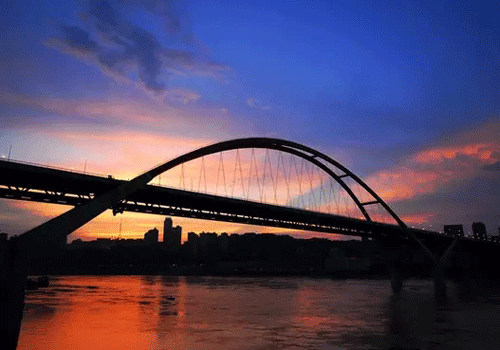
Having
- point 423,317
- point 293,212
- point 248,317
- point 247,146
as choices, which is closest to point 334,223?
point 293,212

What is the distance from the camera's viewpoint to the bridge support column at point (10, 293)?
818 inches

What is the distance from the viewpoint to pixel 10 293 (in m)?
21.4

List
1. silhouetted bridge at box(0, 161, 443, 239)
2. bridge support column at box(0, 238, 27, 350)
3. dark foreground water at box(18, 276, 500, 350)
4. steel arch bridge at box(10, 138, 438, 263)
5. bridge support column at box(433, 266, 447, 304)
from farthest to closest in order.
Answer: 1. bridge support column at box(433, 266, 447, 304)
2. silhouetted bridge at box(0, 161, 443, 239)
3. steel arch bridge at box(10, 138, 438, 263)
4. dark foreground water at box(18, 276, 500, 350)
5. bridge support column at box(0, 238, 27, 350)

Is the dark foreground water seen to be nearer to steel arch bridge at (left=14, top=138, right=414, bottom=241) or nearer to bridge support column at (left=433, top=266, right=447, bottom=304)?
steel arch bridge at (left=14, top=138, right=414, bottom=241)

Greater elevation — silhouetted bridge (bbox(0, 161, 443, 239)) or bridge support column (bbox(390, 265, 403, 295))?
silhouetted bridge (bbox(0, 161, 443, 239))

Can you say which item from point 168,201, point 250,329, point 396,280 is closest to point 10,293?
point 250,329

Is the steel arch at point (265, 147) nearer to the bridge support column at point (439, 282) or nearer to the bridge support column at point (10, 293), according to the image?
the bridge support column at point (439, 282)

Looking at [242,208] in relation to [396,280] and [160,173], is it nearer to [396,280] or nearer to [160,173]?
[160,173]

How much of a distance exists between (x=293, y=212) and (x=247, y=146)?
12.0 m

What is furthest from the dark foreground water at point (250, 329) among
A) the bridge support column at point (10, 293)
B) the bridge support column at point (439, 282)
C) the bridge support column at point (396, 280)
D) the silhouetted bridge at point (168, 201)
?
the bridge support column at point (396, 280)

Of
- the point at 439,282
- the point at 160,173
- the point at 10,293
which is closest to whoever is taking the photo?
the point at 10,293

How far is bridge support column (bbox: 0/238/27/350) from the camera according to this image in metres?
20.8

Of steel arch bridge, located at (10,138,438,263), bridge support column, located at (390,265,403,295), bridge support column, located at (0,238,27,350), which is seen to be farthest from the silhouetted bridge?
bridge support column, located at (0,238,27,350)

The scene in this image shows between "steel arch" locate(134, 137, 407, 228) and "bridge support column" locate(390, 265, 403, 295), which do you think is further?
"bridge support column" locate(390, 265, 403, 295)
